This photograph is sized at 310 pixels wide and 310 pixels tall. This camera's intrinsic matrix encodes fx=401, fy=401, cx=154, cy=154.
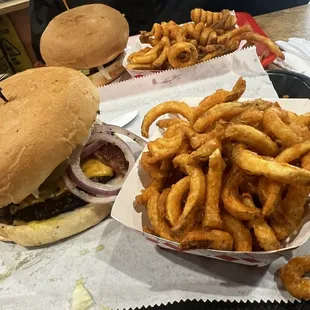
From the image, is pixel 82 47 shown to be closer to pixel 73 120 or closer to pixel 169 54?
pixel 169 54

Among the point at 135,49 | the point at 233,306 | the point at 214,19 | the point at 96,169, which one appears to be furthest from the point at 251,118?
the point at 135,49

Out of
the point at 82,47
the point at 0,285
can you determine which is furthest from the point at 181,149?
the point at 82,47

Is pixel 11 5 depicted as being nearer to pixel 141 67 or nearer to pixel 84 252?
pixel 141 67

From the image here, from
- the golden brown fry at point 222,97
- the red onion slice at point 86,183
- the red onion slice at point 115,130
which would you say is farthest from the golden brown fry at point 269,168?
the red onion slice at point 115,130

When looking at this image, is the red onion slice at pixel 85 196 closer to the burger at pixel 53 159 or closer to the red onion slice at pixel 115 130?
the burger at pixel 53 159

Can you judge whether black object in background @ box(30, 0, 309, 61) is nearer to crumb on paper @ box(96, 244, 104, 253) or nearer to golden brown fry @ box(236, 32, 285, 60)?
golden brown fry @ box(236, 32, 285, 60)

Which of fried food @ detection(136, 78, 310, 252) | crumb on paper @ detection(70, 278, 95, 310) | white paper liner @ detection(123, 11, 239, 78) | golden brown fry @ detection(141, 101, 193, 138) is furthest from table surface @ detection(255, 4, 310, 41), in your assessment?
crumb on paper @ detection(70, 278, 95, 310)

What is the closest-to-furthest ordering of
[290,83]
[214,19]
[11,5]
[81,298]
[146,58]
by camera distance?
[81,298]
[290,83]
[146,58]
[214,19]
[11,5]
